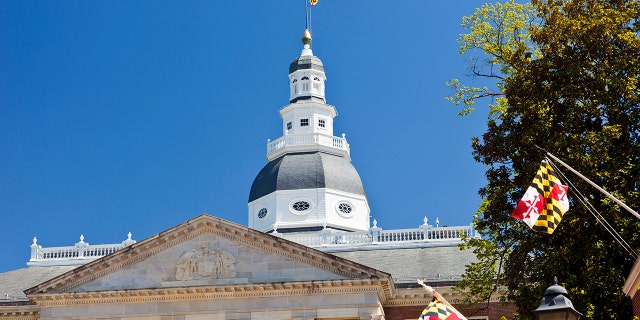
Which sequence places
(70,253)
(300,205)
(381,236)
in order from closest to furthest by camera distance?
(381,236)
(70,253)
(300,205)

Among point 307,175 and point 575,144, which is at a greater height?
point 307,175

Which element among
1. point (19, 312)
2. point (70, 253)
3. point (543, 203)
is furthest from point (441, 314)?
point (70, 253)

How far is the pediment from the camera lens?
48.4 m

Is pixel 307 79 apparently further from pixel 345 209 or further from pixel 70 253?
pixel 70 253

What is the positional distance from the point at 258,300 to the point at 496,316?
9.96m

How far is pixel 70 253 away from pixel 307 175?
1378 cm

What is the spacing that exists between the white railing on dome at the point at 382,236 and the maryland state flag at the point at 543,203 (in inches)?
1035

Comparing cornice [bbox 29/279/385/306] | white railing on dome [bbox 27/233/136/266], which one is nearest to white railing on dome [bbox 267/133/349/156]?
white railing on dome [bbox 27/233/136/266]

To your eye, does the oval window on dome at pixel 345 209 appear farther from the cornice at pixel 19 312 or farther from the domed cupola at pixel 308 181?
the cornice at pixel 19 312

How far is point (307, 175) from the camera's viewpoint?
66062 mm

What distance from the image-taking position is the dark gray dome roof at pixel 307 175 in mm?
65875

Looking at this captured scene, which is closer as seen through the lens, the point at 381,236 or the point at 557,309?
the point at 557,309

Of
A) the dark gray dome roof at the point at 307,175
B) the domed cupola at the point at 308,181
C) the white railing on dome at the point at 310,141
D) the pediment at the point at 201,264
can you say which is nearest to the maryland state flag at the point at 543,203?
the pediment at the point at 201,264

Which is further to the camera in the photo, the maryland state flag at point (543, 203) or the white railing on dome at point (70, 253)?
the white railing on dome at point (70, 253)
